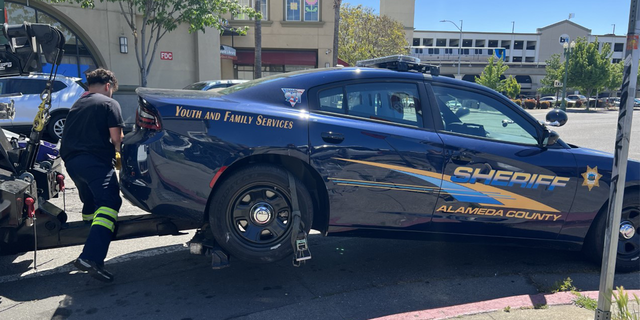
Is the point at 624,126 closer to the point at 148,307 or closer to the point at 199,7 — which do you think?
the point at 148,307

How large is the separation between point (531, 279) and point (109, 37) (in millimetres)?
17863

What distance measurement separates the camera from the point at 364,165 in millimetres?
3721

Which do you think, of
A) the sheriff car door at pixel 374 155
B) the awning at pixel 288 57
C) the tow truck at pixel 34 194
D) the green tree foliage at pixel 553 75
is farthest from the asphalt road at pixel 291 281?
the green tree foliage at pixel 553 75

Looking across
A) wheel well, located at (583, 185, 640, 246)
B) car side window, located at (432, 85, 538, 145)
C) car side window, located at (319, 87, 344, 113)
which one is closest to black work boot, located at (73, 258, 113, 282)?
car side window, located at (319, 87, 344, 113)

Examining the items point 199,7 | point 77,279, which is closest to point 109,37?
point 199,7

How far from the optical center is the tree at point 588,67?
4866cm

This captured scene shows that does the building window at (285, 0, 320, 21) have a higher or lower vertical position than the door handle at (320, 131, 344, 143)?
higher

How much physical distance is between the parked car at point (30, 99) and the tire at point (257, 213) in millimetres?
9070

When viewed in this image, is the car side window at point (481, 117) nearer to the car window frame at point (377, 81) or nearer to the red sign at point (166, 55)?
the car window frame at point (377, 81)

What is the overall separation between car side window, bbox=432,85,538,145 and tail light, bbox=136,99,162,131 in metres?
2.29

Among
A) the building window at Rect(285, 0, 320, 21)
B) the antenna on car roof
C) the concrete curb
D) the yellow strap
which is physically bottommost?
the concrete curb

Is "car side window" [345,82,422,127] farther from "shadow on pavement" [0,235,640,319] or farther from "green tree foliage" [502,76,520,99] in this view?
"green tree foliage" [502,76,520,99]

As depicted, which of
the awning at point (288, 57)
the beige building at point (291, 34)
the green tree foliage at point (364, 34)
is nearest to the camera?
the beige building at point (291, 34)

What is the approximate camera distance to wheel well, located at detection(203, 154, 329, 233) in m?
3.62
